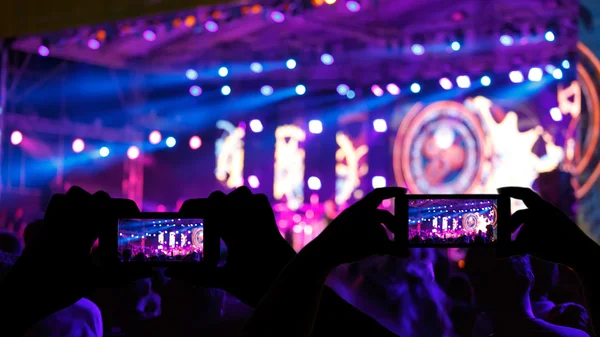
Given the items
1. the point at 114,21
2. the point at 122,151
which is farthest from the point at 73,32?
the point at 122,151

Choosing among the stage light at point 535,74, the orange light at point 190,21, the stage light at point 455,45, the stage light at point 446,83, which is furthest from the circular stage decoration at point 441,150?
the orange light at point 190,21

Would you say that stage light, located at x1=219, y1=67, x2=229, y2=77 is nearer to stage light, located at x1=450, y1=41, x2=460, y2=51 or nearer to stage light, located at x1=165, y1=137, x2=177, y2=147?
stage light, located at x1=165, y1=137, x2=177, y2=147

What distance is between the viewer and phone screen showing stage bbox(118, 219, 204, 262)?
113 cm

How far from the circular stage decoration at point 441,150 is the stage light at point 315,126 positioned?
917mm

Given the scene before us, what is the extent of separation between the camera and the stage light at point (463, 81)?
6.10 metres

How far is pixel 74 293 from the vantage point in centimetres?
101

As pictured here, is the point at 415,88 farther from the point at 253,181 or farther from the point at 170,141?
the point at 170,141

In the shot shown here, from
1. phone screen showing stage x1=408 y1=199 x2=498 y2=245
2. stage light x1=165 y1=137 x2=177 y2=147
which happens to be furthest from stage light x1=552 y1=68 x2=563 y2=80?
phone screen showing stage x1=408 y1=199 x2=498 y2=245

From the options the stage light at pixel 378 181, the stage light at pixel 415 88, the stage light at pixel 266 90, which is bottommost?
the stage light at pixel 378 181

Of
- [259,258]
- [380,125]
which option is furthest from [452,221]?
[380,125]

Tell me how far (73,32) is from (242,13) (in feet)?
4.10

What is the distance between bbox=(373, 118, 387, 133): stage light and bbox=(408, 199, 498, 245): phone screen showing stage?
5560 millimetres

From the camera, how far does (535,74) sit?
5750 mm

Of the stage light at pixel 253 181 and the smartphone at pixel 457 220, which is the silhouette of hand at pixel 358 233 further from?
the stage light at pixel 253 181
